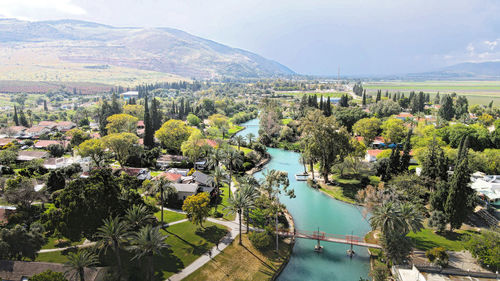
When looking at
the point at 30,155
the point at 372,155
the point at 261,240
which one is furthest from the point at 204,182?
the point at 30,155

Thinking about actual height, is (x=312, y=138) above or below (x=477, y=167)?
above

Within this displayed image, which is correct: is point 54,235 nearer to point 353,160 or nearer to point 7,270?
point 7,270

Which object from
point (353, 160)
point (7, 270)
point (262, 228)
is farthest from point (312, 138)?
point (7, 270)

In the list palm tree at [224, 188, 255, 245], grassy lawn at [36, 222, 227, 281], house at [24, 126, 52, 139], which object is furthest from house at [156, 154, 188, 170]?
house at [24, 126, 52, 139]

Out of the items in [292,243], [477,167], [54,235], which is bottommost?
[292,243]

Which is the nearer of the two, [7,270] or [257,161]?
[7,270]
